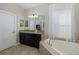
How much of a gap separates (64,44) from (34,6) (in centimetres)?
104

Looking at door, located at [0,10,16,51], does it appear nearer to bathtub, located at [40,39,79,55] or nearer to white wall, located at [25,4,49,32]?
white wall, located at [25,4,49,32]

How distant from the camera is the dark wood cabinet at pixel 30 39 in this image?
227 centimetres

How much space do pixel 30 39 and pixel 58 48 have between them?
2.07 ft

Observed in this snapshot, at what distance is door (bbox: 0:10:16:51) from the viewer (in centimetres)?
210

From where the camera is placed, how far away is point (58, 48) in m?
2.23

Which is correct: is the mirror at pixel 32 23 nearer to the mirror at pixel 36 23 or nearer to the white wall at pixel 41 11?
the mirror at pixel 36 23

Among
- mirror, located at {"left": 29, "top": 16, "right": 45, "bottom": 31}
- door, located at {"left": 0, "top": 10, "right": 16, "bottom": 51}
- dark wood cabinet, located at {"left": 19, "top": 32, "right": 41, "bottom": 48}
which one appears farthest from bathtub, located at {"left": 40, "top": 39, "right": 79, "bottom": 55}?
door, located at {"left": 0, "top": 10, "right": 16, "bottom": 51}

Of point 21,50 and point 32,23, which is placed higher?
point 32,23

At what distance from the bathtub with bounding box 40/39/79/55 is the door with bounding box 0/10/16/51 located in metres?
0.64

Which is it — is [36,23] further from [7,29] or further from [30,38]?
[7,29]

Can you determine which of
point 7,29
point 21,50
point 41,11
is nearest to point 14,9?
point 7,29

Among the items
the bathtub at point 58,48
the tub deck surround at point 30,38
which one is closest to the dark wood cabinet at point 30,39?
the tub deck surround at point 30,38
